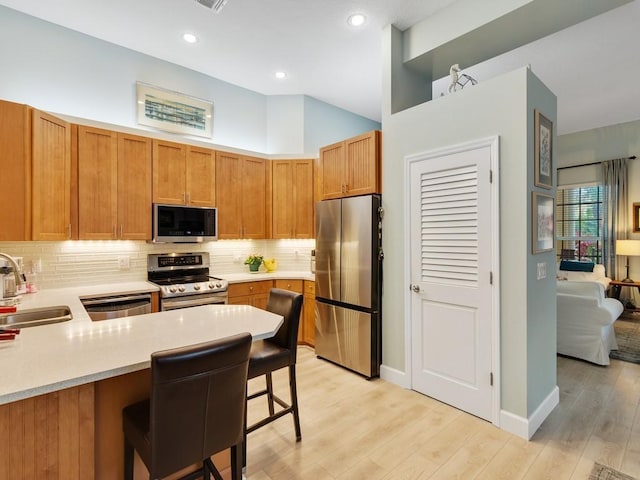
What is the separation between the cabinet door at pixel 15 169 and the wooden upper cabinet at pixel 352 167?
8.87 feet

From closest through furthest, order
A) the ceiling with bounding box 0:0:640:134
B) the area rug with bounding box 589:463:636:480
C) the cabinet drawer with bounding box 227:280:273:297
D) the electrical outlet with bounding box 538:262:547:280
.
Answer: the area rug with bounding box 589:463:636:480, the electrical outlet with bounding box 538:262:547:280, the ceiling with bounding box 0:0:640:134, the cabinet drawer with bounding box 227:280:273:297

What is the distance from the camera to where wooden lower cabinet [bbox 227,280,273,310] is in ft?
12.7

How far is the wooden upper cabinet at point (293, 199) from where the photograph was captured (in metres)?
4.44

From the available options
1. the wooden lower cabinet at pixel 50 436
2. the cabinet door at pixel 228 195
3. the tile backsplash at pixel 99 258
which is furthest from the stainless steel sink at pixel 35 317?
the cabinet door at pixel 228 195

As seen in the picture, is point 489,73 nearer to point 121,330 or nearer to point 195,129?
point 195,129

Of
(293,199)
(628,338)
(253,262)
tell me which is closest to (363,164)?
(293,199)

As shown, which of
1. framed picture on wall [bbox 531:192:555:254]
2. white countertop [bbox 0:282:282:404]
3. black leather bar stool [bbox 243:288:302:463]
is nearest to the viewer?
white countertop [bbox 0:282:282:404]

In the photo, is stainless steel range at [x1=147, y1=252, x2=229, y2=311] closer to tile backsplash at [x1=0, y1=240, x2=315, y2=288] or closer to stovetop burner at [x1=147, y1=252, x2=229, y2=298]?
stovetop burner at [x1=147, y1=252, x2=229, y2=298]

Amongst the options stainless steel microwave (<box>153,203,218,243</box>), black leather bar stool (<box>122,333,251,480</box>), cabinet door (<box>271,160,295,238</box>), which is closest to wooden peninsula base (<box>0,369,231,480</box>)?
black leather bar stool (<box>122,333,251,480</box>)

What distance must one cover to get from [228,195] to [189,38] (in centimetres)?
173

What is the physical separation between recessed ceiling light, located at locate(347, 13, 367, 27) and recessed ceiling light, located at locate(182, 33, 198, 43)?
63.4 inches

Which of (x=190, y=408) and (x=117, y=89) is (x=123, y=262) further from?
(x=190, y=408)

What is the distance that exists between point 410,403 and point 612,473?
127 centimetres

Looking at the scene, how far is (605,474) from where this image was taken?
1925mm
